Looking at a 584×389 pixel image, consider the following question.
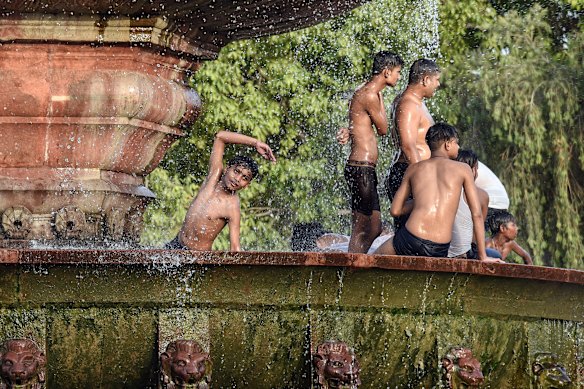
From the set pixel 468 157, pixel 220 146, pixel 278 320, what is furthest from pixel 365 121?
pixel 278 320

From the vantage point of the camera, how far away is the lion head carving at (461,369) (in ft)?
20.4

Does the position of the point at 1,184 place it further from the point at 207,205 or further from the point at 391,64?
the point at 391,64

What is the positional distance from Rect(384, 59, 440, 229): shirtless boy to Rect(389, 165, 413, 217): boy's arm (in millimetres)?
1225

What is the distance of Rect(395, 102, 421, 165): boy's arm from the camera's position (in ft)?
30.2

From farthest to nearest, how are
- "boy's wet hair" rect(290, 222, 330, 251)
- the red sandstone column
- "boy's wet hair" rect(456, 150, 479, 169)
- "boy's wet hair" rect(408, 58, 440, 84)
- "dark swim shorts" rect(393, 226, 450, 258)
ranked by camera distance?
"boy's wet hair" rect(290, 222, 330, 251) < "boy's wet hair" rect(456, 150, 479, 169) < "boy's wet hair" rect(408, 58, 440, 84) < the red sandstone column < "dark swim shorts" rect(393, 226, 450, 258)

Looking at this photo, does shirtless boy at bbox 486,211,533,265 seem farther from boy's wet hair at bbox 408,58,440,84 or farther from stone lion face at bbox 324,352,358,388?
stone lion face at bbox 324,352,358,388

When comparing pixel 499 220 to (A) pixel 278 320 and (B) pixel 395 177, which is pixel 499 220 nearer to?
(B) pixel 395 177

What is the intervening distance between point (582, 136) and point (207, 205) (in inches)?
564

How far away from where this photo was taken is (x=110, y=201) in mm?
8055

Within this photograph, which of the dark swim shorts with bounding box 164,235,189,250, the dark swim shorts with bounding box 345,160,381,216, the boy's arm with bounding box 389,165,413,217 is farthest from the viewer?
the dark swim shorts with bounding box 345,160,381,216

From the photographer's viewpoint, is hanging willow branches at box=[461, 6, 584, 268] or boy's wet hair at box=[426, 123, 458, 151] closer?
boy's wet hair at box=[426, 123, 458, 151]

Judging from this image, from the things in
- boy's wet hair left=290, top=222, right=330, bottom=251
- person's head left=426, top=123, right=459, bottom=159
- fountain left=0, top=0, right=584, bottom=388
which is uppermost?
person's head left=426, top=123, right=459, bottom=159

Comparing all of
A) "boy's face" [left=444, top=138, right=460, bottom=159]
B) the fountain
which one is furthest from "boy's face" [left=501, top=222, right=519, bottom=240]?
the fountain

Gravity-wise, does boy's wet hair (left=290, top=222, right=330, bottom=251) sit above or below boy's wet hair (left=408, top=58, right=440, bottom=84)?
below
